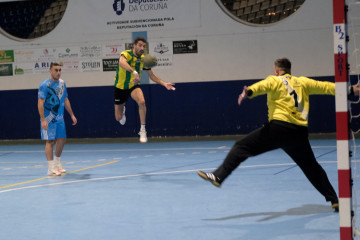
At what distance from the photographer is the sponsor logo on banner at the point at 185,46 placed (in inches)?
697

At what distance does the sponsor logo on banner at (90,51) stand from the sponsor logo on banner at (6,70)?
109 inches

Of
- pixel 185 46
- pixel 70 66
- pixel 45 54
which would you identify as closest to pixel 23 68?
pixel 45 54

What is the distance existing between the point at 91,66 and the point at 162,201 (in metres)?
11.4

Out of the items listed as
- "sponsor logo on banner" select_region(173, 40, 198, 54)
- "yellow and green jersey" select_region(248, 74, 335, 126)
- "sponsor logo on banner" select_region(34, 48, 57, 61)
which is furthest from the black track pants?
"sponsor logo on banner" select_region(34, 48, 57, 61)

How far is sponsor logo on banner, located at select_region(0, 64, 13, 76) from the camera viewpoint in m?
19.1

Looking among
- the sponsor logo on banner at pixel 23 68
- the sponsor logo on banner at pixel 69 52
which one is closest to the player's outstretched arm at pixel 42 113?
the sponsor logo on banner at pixel 69 52

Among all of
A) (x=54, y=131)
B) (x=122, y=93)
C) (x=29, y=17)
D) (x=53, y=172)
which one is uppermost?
(x=29, y=17)

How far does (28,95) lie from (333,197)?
14.4 meters

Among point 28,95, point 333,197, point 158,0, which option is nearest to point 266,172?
point 333,197

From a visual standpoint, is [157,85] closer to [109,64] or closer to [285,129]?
[109,64]

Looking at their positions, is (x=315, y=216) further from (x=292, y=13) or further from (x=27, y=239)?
(x=292, y=13)

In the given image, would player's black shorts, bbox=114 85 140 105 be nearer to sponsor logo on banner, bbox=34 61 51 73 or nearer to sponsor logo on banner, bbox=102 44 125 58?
sponsor logo on banner, bbox=102 44 125 58

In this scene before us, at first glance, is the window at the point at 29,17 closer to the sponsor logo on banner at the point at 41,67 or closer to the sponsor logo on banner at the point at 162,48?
the sponsor logo on banner at the point at 41,67

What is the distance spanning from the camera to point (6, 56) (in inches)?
752
